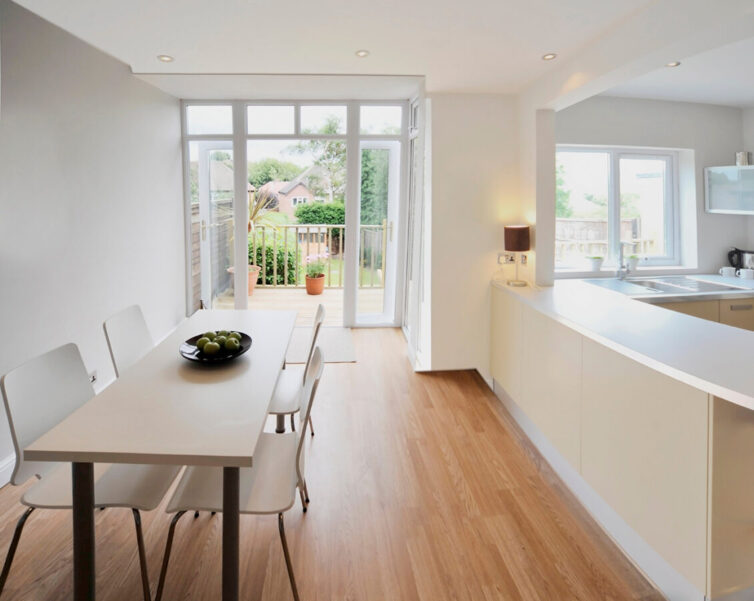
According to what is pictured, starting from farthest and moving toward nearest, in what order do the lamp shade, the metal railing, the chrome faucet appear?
the metal railing
the chrome faucet
the lamp shade

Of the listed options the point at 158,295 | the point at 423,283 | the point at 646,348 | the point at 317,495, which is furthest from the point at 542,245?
the point at 158,295

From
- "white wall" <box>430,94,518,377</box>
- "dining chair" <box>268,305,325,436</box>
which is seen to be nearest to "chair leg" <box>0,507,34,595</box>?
"dining chair" <box>268,305,325,436</box>

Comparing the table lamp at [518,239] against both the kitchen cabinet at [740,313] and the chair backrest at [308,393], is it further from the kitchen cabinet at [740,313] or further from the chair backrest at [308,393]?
the chair backrest at [308,393]

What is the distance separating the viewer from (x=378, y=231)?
18.8 feet

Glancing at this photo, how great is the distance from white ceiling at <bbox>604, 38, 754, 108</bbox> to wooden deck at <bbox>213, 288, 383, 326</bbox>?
3.12 metres

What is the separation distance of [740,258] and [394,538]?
3960 mm

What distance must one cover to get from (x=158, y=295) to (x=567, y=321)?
3.78 metres

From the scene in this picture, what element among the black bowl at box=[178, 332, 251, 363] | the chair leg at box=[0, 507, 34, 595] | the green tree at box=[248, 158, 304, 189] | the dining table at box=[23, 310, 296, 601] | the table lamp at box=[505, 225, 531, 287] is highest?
the green tree at box=[248, 158, 304, 189]

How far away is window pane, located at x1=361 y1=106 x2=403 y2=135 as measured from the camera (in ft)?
18.0

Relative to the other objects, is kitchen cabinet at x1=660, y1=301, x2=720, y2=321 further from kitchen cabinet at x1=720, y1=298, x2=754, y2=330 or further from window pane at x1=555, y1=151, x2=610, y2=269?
window pane at x1=555, y1=151, x2=610, y2=269

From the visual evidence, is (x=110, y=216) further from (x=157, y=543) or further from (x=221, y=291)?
(x=157, y=543)

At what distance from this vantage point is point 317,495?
2.62 meters

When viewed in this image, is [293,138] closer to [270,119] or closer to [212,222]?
[270,119]

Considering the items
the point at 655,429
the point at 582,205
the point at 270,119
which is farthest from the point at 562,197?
the point at 270,119
